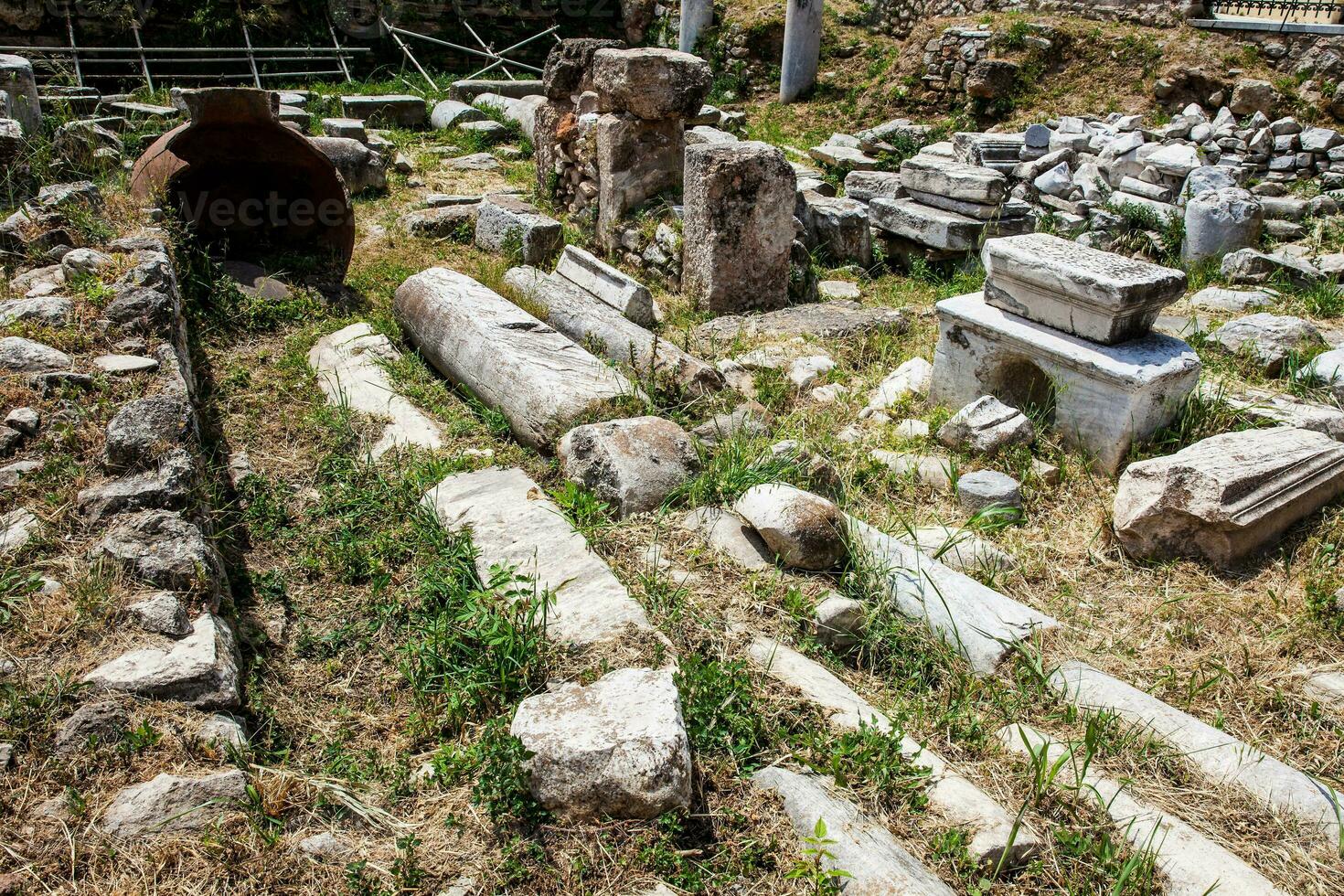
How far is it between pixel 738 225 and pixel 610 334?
5.28ft

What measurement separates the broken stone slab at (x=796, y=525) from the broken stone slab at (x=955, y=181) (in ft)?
16.7

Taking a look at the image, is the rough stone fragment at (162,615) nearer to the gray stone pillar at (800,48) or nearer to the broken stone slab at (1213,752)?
the broken stone slab at (1213,752)

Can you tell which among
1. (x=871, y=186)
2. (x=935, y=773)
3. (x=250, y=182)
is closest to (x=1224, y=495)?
(x=935, y=773)

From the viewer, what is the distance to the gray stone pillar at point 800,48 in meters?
13.5

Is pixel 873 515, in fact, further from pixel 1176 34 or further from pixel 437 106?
pixel 437 106

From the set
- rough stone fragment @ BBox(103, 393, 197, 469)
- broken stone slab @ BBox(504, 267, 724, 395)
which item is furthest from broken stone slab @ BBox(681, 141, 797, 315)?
rough stone fragment @ BBox(103, 393, 197, 469)

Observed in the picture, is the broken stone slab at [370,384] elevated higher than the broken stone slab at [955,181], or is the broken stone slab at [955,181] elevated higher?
the broken stone slab at [955,181]

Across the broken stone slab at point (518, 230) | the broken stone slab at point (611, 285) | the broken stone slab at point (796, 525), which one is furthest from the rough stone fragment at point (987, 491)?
the broken stone slab at point (518, 230)

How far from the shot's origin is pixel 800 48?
44.5ft

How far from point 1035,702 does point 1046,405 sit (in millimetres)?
2179

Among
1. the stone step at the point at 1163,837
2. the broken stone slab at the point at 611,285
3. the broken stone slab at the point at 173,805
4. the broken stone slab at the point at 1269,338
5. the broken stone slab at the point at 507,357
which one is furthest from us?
the broken stone slab at the point at 611,285

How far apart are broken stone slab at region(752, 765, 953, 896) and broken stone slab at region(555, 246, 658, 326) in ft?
13.0

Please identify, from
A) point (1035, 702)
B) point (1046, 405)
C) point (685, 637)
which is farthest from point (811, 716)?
point (1046, 405)

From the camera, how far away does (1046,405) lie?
5.10 meters
